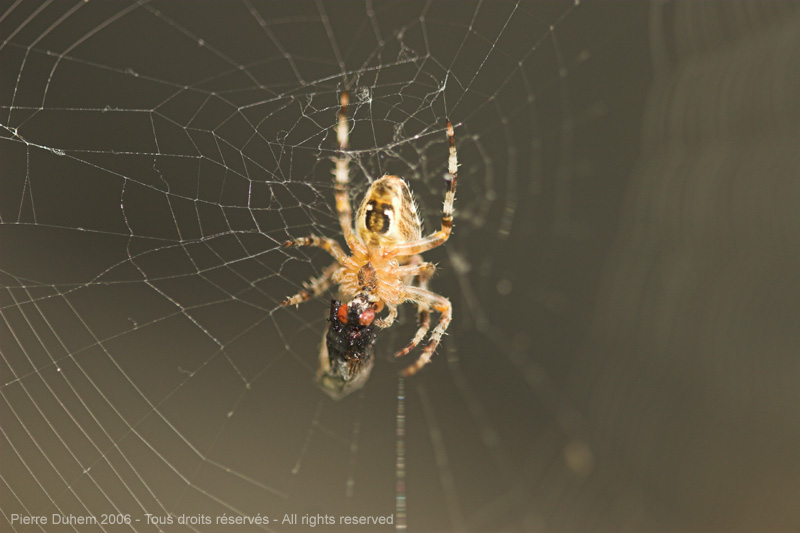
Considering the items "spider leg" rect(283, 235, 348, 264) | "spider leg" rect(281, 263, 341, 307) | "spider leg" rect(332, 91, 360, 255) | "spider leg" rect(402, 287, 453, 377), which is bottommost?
"spider leg" rect(402, 287, 453, 377)

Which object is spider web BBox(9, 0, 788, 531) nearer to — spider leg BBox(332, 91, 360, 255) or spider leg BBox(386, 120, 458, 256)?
spider leg BBox(332, 91, 360, 255)

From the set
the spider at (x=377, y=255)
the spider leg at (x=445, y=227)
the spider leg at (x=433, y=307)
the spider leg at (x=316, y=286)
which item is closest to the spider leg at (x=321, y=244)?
the spider at (x=377, y=255)

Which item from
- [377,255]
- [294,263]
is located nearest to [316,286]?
[377,255]

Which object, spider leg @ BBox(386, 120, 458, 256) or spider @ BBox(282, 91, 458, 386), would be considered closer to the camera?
spider @ BBox(282, 91, 458, 386)

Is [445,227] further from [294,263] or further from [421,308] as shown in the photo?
[294,263]

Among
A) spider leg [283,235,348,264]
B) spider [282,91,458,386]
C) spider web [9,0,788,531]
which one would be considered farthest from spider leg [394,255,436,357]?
spider web [9,0,788,531]

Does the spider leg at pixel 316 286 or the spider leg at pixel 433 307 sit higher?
the spider leg at pixel 316 286

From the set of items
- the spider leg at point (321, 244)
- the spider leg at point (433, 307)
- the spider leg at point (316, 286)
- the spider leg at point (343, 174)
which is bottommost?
the spider leg at point (433, 307)

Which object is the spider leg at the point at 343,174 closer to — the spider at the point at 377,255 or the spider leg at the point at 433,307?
the spider at the point at 377,255
